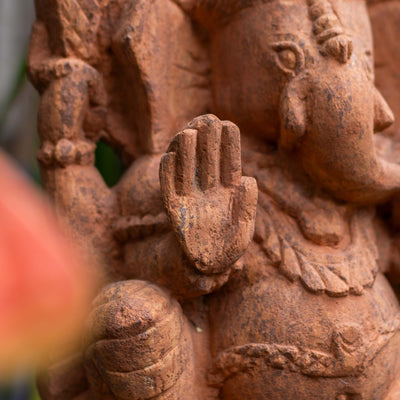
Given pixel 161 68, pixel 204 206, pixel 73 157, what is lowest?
pixel 204 206

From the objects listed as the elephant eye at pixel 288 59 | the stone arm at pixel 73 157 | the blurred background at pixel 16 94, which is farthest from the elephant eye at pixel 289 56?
the blurred background at pixel 16 94

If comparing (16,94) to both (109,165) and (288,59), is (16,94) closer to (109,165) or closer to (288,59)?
(109,165)

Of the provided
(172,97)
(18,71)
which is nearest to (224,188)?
(172,97)

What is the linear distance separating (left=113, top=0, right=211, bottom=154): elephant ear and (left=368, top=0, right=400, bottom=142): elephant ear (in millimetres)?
495

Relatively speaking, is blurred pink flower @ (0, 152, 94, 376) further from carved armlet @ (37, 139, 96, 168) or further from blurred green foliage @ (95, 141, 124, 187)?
blurred green foliage @ (95, 141, 124, 187)

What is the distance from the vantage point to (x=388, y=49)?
1.37 m

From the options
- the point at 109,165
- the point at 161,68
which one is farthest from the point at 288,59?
the point at 109,165

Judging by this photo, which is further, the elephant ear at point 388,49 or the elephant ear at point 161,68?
the elephant ear at point 388,49

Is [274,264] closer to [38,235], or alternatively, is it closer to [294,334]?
[294,334]

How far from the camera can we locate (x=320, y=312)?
101 cm

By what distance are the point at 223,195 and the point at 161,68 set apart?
1.26 ft

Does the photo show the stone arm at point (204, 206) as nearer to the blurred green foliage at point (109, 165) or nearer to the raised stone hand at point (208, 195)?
the raised stone hand at point (208, 195)

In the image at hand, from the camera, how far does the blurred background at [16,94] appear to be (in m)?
1.85

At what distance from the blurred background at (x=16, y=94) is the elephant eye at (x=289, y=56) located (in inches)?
42.5
